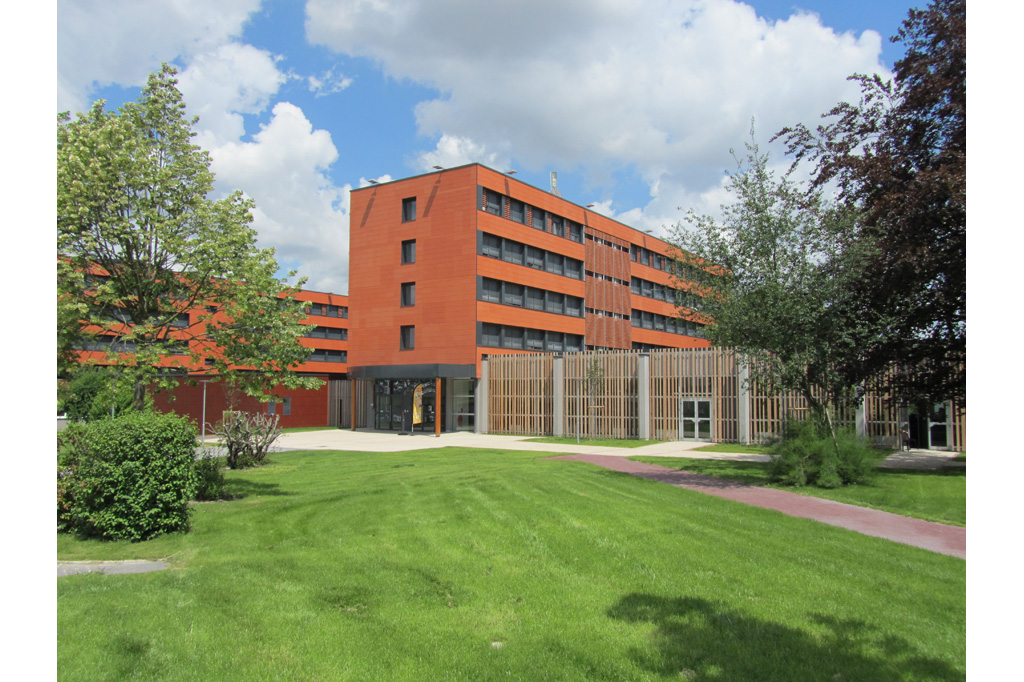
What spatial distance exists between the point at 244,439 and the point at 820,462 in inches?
593

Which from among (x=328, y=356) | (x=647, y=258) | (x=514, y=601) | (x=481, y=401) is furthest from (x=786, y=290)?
(x=328, y=356)

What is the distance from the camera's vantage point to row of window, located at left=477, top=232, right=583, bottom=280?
40.5 m

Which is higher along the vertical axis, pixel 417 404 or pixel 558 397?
pixel 558 397

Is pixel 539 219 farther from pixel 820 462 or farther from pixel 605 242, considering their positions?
pixel 820 462

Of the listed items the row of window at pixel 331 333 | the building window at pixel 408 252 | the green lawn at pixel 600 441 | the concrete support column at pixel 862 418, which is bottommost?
the green lawn at pixel 600 441

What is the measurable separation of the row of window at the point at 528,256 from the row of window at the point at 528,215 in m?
1.60

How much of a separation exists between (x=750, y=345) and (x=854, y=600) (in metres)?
9.95

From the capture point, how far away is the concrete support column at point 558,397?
3509cm

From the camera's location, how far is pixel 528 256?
43.9 meters

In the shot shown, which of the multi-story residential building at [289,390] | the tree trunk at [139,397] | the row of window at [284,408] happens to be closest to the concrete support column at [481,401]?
the multi-story residential building at [289,390]

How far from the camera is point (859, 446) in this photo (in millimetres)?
15211

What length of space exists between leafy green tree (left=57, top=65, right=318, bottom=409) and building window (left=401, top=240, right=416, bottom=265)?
93.7 ft

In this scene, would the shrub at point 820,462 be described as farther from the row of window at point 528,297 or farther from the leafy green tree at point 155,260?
the row of window at point 528,297

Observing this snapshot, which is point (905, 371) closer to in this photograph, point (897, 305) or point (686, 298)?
point (897, 305)
